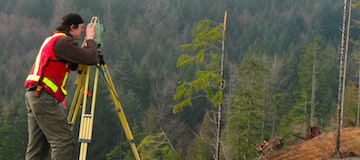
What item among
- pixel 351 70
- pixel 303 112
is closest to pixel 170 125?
pixel 303 112

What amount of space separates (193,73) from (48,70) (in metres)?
42.6

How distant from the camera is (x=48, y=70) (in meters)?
2.41

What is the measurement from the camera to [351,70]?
46.0 meters

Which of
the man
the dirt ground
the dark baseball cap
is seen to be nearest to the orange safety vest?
the man

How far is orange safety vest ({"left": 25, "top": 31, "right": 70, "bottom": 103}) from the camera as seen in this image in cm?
238

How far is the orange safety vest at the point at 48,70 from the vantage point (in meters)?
2.38

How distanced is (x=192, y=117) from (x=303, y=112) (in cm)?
1603

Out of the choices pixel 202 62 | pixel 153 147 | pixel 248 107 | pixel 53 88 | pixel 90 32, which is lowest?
pixel 153 147

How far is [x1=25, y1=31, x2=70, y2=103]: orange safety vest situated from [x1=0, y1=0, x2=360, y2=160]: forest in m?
6.32

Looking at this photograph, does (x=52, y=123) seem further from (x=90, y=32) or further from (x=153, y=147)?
(x=153, y=147)

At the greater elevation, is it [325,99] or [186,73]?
[186,73]

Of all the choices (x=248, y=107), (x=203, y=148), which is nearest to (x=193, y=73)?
(x=203, y=148)

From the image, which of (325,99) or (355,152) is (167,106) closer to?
(325,99)

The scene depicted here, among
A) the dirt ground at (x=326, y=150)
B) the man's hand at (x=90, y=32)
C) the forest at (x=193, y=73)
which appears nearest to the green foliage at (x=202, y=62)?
the forest at (x=193, y=73)
